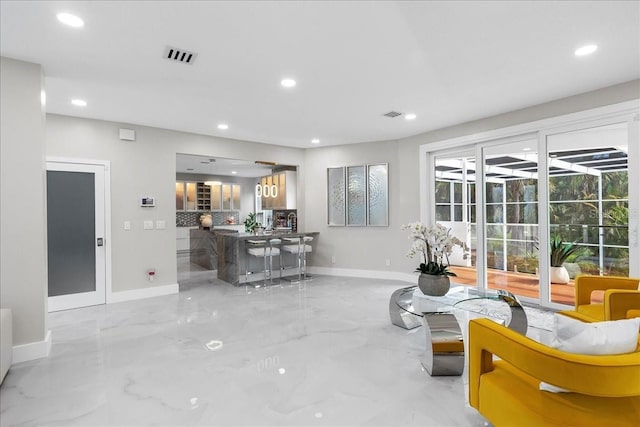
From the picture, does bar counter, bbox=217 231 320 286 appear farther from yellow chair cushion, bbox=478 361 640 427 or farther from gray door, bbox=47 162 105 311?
yellow chair cushion, bbox=478 361 640 427

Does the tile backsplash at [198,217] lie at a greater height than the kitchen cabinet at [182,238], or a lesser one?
greater

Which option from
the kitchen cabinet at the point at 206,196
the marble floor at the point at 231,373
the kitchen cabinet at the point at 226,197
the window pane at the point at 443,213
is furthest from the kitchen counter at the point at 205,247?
the window pane at the point at 443,213

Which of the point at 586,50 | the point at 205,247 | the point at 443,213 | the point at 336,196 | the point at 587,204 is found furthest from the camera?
the point at 205,247

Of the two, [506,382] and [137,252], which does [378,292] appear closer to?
[506,382]

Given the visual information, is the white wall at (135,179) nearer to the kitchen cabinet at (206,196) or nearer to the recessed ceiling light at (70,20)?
the recessed ceiling light at (70,20)

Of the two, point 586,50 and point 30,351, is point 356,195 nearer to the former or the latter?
point 586,50

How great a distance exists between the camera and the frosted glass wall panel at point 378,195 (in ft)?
20.9

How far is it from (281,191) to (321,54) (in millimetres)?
4897

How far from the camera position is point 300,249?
248 inches

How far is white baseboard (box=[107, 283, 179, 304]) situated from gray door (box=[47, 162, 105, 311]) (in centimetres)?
15

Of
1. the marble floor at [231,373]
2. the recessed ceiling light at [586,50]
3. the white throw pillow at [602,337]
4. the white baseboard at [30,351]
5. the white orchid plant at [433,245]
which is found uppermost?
the recessed ceiling light at [586,50]

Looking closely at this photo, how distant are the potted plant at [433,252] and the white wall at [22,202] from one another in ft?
11.8

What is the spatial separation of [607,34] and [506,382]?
284cm

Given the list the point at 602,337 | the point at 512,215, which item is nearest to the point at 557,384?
the point at 602,337
